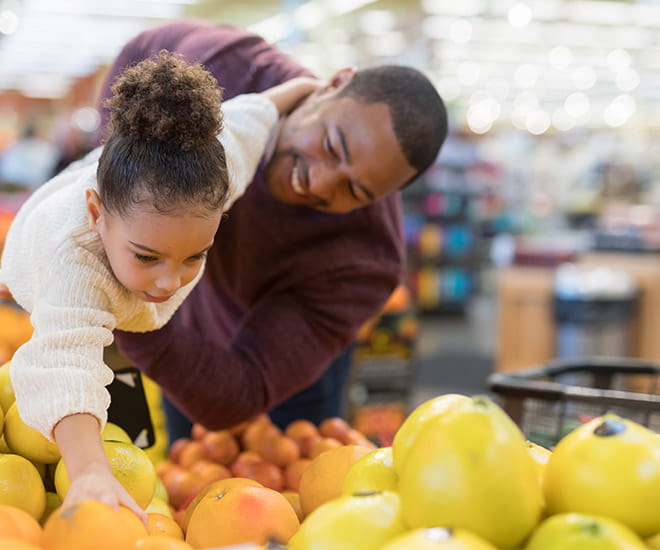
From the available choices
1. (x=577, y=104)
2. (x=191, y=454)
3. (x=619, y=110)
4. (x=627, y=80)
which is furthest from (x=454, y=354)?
(x=619, y=110)

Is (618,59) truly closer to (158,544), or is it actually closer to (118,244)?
(118,244)

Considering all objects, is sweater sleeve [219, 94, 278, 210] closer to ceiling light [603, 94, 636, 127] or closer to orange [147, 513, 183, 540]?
orange [147, 513, 183, 540]

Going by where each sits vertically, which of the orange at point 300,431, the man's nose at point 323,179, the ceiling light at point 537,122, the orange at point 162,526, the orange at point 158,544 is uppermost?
the man's nose at point 323,179

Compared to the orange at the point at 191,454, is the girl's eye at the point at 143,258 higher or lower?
higher

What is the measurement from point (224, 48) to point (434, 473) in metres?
1.51

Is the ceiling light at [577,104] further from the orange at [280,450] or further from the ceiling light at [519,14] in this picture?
the orange at [280,450]

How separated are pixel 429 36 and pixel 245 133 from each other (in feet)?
34.0

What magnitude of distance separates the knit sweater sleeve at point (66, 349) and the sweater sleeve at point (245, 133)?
0.42 m

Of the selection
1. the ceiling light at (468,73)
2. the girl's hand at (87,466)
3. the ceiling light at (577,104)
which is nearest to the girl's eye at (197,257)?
the girl's hand at (87,466)

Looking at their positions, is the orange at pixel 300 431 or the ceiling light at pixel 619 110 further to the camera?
the ceiling light at pixel 619 110

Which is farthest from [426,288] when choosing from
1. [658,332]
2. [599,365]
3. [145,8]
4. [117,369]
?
[117,369]

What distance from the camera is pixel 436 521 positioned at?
2.81 feet

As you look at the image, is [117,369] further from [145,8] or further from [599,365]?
[145,8]

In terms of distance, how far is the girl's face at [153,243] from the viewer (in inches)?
44.5
